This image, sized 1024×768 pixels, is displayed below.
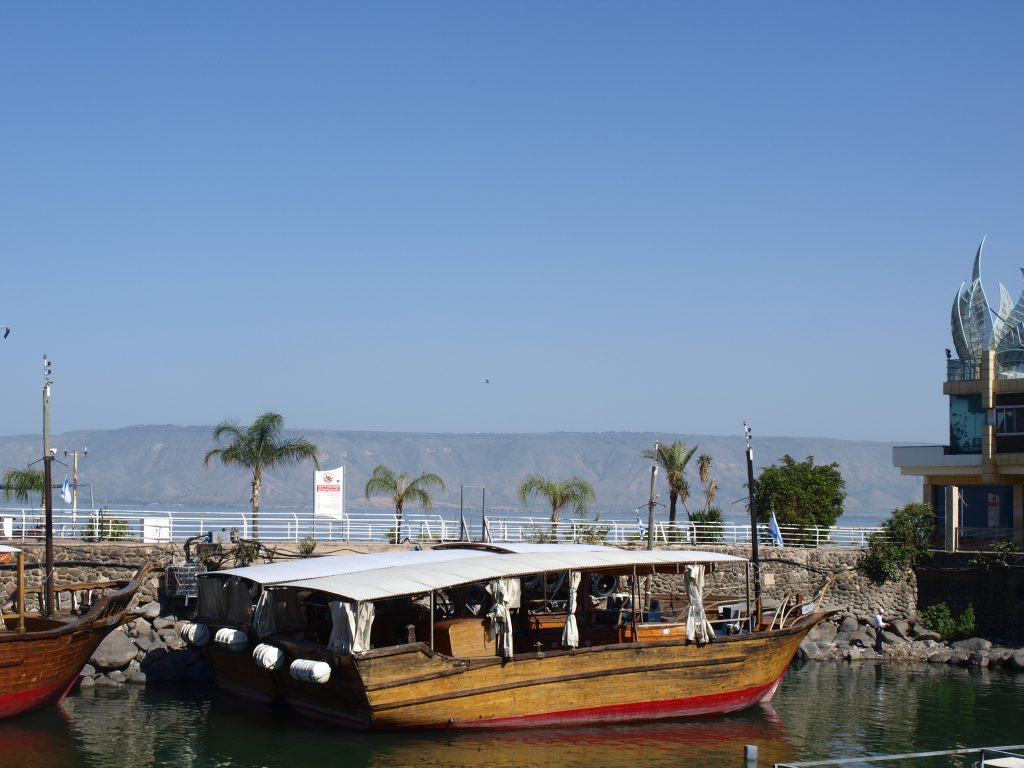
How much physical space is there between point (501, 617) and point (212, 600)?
741 centimetres

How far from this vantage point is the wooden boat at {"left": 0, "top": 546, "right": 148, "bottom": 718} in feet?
80.5

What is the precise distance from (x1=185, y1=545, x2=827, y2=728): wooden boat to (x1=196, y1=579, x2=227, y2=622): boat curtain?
0.16 ft

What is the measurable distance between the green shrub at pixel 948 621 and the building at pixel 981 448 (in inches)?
82.6

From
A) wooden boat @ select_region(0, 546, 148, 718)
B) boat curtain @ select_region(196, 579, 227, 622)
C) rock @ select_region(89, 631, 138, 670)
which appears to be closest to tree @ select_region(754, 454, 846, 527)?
boat curtain @ select_region(196, 579, 227, 622)

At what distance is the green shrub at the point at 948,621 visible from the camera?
3816 cm

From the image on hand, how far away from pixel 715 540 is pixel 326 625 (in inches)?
817

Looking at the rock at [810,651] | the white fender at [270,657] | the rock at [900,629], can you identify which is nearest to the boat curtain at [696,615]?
the white fender at [270,657]

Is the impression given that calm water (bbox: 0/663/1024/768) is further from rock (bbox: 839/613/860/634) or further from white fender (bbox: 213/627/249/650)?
rock (bbox: 839/613/860/634)

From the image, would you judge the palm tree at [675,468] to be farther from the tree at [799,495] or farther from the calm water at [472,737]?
the calm water at [472,737]

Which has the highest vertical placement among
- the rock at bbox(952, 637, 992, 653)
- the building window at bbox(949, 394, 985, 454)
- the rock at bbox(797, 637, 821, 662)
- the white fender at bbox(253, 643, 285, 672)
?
the building window at bbox(949, 394, 985, 454)

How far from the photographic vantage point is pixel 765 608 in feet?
107

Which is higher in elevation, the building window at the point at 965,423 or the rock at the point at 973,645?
the building window at the point at 965,423

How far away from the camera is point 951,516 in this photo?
4159 centimetres

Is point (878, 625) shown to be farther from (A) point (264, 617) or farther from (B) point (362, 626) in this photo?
(B) point (362, 626)
